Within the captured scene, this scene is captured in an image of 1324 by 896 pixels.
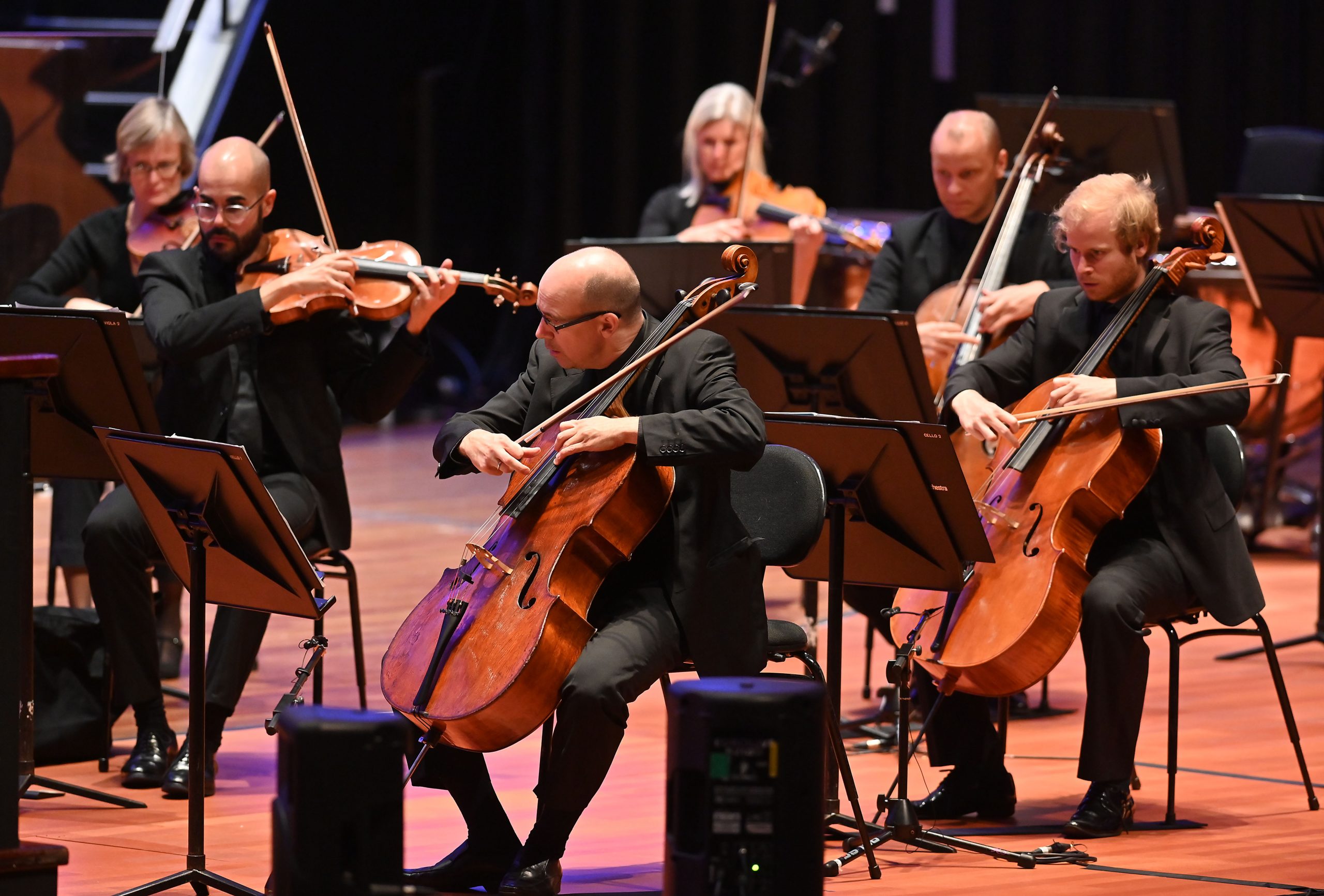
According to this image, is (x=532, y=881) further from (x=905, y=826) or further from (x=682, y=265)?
(x=682, y=265)

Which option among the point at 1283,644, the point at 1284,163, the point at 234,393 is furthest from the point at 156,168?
the point at 1284,163

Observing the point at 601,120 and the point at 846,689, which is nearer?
the point at 846,689

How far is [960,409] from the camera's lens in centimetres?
368

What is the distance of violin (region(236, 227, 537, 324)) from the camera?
4000mm

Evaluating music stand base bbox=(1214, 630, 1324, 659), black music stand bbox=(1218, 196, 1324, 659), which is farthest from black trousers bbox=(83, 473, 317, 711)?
music stand base bbox=(1214, 630, 1324, 659)

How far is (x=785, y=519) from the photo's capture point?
337 cm

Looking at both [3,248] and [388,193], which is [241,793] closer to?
[3,248]

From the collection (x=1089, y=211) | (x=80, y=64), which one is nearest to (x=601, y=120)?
(x=80, y=64)

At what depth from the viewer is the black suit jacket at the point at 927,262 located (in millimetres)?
4617

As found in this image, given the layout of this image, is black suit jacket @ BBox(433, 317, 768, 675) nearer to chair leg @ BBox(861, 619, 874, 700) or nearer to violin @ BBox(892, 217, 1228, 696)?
violin @ BBox(892, 217, 1228, 696)

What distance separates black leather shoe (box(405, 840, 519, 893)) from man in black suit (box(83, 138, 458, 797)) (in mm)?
863

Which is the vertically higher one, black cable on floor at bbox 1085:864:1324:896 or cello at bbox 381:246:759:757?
cello at bbox 381:246:759:757

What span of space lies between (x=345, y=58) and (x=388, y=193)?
2.48ft

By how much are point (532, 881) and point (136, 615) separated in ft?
4.32
